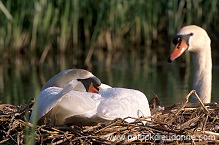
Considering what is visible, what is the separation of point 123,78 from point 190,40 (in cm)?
322

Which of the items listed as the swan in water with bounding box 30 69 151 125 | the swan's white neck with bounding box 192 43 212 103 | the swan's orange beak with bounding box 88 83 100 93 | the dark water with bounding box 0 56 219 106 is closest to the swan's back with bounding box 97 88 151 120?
the swan in water with bounding box 30 69 151 125

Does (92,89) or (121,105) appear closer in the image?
(121,105)

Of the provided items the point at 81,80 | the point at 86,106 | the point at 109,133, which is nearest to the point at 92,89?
the point at 81,80

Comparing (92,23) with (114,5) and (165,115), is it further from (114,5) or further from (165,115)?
(165,115)

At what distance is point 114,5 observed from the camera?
506 inches

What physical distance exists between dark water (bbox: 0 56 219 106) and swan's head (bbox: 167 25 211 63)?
2.55ft

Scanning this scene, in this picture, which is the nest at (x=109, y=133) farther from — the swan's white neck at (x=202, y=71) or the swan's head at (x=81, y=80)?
the swan's white neck at (x=202, y=71)

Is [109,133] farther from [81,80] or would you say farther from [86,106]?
[81,80]

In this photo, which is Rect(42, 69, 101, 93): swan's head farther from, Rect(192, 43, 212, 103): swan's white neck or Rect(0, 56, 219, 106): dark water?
Rect(192, 43, 212, 103): swan's white neck

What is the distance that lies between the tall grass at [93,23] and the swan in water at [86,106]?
7208 mm

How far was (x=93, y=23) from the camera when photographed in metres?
14.5

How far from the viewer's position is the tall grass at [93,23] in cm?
1201

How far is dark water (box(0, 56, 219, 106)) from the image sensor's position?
7812mm

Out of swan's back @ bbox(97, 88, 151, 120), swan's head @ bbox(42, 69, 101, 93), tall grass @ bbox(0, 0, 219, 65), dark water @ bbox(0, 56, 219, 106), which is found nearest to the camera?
swan's back @ bbox(97, 88, 151, 120)
